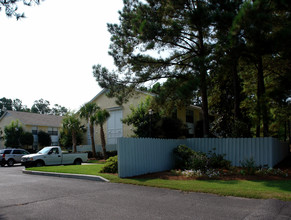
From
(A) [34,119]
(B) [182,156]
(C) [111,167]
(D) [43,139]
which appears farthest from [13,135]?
(B) [182,156]

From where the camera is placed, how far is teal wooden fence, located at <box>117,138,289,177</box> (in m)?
12.2

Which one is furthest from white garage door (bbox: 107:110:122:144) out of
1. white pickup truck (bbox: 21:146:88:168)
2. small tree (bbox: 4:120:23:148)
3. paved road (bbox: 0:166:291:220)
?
paved road (bbox: 0:166:291:220)

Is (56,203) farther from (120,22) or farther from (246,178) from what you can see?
(120,22)

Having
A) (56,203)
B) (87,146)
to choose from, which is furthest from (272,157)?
(87,146)

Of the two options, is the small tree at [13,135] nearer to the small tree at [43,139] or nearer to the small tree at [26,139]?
the small tree at [26,139]

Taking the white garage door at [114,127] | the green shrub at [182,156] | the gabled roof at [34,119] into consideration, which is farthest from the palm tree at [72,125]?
the green shrub at [182,156]

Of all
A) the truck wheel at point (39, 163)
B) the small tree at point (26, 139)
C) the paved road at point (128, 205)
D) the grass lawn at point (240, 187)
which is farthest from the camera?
the small tree at point (26, 139)

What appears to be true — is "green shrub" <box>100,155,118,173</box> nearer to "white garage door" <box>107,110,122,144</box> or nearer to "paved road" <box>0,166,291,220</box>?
"paved road" <box>0,166,291,220</box>

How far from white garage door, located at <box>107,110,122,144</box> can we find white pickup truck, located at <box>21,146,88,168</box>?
859cm

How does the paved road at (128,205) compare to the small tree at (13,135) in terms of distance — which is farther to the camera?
the small tree at (13,135)

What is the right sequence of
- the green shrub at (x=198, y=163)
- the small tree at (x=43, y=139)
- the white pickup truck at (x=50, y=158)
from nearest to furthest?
the green shrub at (x=198, y=163) → the white pickup truck at (x=50, y=158) → the small tree at (x=43, y=139)

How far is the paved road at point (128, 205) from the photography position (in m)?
6.10

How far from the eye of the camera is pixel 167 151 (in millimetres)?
15078

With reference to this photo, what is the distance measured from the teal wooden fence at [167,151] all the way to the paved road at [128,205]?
2.91m
